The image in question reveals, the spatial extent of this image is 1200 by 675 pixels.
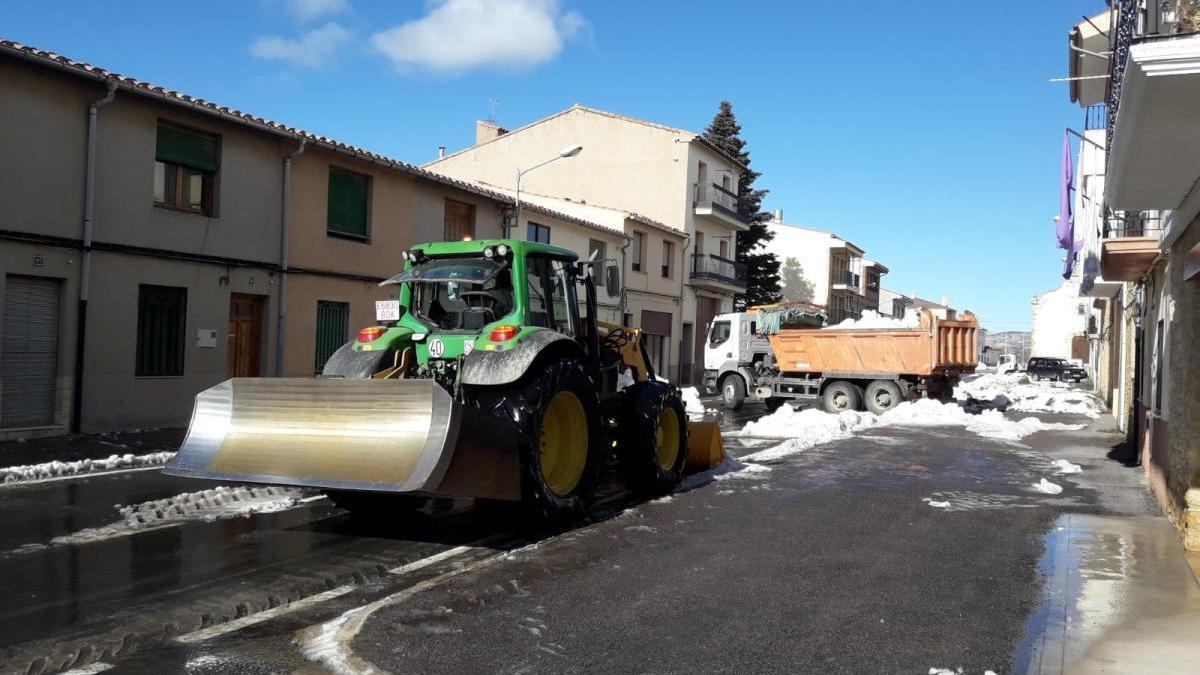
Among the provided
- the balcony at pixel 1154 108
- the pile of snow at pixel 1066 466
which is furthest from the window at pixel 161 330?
the pile of snow at pixel 1066 466

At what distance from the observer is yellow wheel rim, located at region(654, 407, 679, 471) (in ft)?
30.8

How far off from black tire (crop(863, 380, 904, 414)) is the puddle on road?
12544 mm

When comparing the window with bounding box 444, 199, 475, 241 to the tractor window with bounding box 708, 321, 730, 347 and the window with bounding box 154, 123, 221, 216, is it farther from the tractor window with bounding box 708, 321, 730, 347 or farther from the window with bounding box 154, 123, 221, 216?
the tractor window with bounding box 708, 321, 730, 347

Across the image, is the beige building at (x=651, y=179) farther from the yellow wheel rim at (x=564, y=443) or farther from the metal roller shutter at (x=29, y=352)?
the yellow wheel rim at (x=564, y=443)

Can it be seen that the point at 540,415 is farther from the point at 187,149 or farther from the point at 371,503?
the point at 187,149

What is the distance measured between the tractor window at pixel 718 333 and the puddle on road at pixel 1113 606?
52.5ft

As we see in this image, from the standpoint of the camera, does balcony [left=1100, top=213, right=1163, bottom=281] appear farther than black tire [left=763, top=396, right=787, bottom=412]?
No

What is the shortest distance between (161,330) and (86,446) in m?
2.72

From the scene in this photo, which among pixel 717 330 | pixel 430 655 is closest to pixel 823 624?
pixel 430 655

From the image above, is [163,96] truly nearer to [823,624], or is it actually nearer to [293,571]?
[293,571]

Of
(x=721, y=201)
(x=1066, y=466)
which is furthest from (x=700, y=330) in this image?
(x=1066, y=466)

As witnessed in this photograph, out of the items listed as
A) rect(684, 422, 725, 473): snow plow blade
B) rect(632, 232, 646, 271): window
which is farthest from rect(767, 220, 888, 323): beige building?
rect(684, 422, 725, 473): snow plow blade

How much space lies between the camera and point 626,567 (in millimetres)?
6113

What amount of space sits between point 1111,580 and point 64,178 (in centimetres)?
1306
